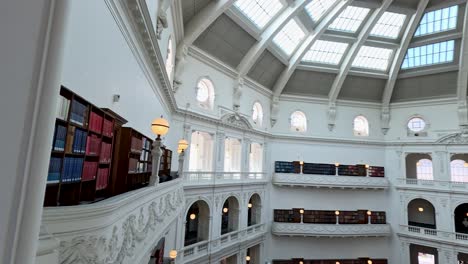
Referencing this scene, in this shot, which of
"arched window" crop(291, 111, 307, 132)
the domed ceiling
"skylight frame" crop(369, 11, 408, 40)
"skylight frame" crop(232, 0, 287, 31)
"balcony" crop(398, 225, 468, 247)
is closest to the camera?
"skylight frame" crop(232, 0, 287, 31)

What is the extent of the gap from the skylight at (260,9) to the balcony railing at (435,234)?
730 inches

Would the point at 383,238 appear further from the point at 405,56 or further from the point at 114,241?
the point at 114,241

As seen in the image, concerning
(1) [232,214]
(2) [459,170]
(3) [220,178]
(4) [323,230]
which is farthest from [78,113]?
(2) [459,170]

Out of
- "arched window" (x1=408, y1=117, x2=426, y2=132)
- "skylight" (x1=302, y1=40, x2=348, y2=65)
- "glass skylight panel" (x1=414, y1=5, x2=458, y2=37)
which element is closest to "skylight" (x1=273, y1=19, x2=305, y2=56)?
"skylight" (x1=302, y1=40, x2=348, y2=65)

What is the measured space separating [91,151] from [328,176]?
66.5 ft

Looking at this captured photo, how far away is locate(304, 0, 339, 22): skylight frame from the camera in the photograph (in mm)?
17891

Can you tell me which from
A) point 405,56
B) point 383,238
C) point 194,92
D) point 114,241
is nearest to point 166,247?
point 194,92

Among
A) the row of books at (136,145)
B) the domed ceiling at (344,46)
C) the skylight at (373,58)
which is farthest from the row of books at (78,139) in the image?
the skylight at (373,58)

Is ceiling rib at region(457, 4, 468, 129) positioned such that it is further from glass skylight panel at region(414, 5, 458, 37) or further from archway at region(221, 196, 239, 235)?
archway at region(221, 196, 239, 235)

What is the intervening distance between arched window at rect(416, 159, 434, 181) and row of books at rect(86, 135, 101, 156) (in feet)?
90.7

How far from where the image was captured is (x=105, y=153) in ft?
13.1

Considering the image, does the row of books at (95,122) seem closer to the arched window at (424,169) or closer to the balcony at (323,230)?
the balcony at (323,230)

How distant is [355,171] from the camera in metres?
22.1

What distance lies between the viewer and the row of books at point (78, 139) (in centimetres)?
284
